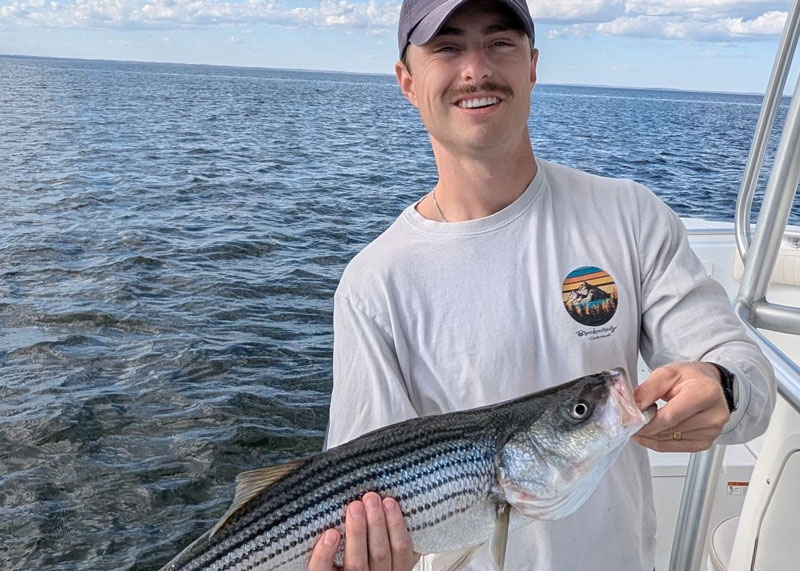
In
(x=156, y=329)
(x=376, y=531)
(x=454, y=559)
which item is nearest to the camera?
(x=376, y=531)

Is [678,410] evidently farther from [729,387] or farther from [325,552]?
[325,552]

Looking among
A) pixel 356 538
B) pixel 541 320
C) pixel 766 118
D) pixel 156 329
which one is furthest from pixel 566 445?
pixel 156 329

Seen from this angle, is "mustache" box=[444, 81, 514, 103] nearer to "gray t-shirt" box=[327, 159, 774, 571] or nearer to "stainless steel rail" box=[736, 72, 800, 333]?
"gray t-shirt" box=[327, 159, 774, 571]

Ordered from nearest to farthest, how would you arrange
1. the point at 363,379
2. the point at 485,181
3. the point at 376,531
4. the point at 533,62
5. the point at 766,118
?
the point at 376,531 < the point at 363,379 < the point at 485,181 < the point at 533,62 < the point at 766,118

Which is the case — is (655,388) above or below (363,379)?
above

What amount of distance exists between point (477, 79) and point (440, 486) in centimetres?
128

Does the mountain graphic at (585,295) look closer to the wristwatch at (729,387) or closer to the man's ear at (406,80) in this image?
the wristwatch at (729,387)

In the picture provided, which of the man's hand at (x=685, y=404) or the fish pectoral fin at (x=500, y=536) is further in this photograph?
the fish pectoral fin at (x=500, y=536)

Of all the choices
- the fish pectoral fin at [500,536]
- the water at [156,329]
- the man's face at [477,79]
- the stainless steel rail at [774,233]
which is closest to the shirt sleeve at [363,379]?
the fish pectoral fin at [500,536]

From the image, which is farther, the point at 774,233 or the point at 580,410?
the point at 774,233

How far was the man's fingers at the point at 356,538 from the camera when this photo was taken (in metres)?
2.21

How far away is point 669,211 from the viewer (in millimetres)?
2652

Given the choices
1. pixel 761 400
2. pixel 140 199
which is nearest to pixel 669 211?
pixel 761 400

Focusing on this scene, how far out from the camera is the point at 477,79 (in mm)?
2588
